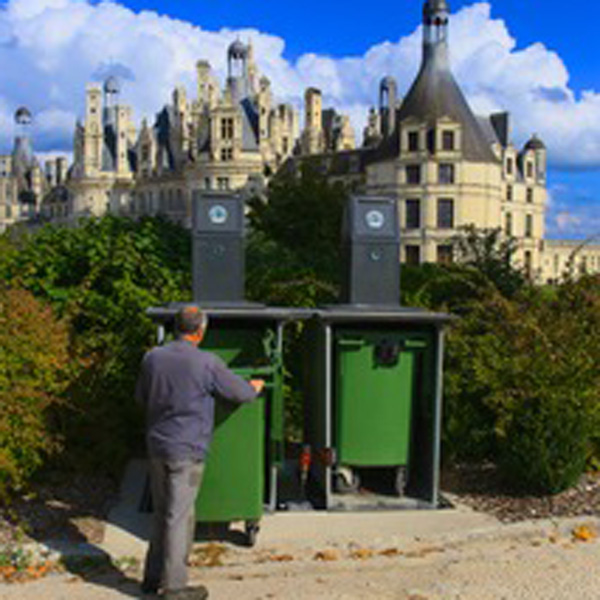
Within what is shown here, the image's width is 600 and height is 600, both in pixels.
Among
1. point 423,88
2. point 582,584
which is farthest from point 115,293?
point 423,88

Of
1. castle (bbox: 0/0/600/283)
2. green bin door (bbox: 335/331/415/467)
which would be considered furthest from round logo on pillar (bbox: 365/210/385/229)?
castle (bbox: 0/0/600/283)

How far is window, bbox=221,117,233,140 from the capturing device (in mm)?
59281

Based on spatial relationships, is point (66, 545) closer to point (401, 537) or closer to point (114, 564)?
point (114, 564)

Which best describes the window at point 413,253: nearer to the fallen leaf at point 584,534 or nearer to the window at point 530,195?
the window at point 530,195

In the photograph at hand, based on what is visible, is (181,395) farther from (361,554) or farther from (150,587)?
(361,554)

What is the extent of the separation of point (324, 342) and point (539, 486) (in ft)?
7.38

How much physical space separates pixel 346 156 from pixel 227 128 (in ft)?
34.2

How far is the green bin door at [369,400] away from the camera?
6.78 meters

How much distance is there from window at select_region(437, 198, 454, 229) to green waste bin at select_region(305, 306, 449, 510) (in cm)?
4095

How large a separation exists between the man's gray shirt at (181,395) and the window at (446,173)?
4273cm

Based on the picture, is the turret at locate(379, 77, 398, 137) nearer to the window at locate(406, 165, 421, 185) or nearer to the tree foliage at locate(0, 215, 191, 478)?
the window at locate(406, 165, 421, 185)

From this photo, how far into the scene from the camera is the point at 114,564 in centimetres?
571

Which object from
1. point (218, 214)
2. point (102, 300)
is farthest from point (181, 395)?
point (102, 300)

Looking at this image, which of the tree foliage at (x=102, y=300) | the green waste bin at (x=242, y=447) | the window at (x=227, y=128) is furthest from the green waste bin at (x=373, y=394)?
the window at (x=227, y=128)
